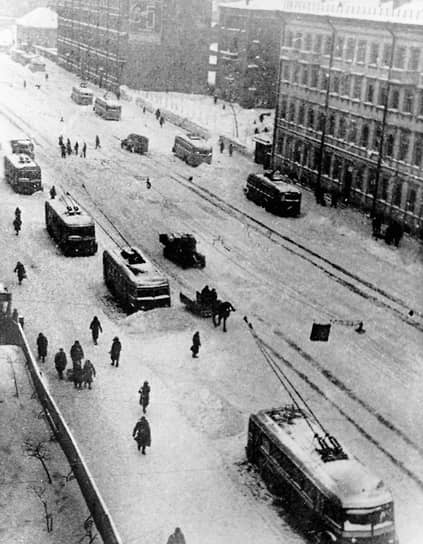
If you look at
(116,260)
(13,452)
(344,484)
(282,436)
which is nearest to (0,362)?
(13,452)

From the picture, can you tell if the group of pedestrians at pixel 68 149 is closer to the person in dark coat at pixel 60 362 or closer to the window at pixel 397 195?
the window at pixel 397 195

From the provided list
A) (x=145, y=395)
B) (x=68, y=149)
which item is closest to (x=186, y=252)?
(x=145, y=395)

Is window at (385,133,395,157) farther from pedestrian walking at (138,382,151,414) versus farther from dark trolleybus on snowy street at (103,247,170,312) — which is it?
pedestrian walking at (138,382,151,414)

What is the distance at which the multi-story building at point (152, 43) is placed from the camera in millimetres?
91500

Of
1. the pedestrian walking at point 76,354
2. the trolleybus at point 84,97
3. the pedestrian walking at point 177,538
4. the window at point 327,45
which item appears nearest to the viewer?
the pedestrian walking at point 177,538

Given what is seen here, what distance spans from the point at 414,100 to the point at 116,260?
1964 cm

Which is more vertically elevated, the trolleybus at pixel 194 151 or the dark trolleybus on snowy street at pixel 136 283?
the trolleybus at pixel 194 151

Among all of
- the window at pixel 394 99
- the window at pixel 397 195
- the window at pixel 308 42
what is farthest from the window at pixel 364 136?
the window at pixel 308 42

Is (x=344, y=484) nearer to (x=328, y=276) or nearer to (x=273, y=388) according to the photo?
(x=273, y=388)

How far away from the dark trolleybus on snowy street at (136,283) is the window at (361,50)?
71.3ft

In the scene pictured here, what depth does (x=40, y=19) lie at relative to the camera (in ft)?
447

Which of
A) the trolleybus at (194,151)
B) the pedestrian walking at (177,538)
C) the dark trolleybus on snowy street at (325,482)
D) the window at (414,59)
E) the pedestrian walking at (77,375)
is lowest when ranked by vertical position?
the pedestrian walking at (77,375)

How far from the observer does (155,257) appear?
1576 inches

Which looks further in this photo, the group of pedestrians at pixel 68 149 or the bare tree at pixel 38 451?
the group of pedestrians at pixel 68 149
